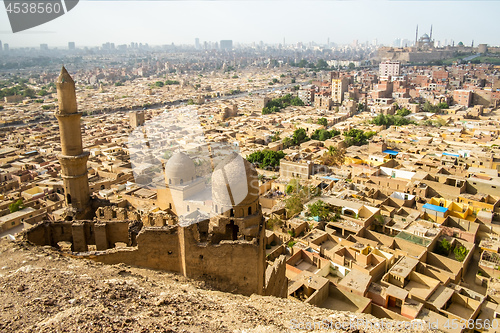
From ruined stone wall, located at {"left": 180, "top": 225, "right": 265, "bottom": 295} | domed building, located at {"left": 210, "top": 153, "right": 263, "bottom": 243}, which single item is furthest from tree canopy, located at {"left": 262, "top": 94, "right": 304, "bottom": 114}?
ruined stone wall, located at {"left": 180, "top": 225, "right": 265, "bottom": 295}

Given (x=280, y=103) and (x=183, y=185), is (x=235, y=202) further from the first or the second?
(x=280, y=103)

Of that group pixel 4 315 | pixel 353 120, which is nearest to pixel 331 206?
pixel 4 315

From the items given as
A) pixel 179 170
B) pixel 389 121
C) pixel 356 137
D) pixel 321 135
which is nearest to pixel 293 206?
pixel 179 170

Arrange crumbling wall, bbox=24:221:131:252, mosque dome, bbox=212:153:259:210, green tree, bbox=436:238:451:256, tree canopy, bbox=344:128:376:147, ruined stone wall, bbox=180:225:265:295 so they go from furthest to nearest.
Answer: tree canopy, bbox=344:128:376:147, green tree, bbox=436:238:451:256, crumbling wall, bbox=24:221:131:252, mosque dome, bbox=212:153:259:210, ruined stone wall, bbox=180:225:265:295

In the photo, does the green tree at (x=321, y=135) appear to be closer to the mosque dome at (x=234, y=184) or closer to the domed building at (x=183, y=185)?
the domed building at (x=183, y=185)

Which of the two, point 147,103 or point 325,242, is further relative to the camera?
point 147,103

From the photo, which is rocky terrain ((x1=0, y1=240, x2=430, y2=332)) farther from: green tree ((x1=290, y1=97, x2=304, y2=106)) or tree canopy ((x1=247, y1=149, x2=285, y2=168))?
green tree ((x1=290, y1=97, x2=304, y2=106))

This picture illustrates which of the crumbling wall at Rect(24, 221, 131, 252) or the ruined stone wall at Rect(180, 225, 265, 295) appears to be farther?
the crumbling wall at Rect(24, 221, 131, 252)

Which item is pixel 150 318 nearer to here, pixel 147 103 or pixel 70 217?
pixel 70 217
